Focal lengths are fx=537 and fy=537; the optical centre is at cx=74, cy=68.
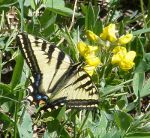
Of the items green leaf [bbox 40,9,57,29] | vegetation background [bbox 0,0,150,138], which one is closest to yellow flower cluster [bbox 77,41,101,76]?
vegetation background [bbox 0,0,150,138]

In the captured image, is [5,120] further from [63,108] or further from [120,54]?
[120,54]

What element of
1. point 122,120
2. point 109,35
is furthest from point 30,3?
point 122,120

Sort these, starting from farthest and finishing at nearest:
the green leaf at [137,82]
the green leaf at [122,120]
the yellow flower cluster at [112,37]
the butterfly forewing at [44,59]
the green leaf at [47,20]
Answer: the green leaf at [47,20] → the green leaf at [137,82] → the yellow flower cluster at [112,37] → the butterfly forewing at [44,59] → the green leaf at [122,120]

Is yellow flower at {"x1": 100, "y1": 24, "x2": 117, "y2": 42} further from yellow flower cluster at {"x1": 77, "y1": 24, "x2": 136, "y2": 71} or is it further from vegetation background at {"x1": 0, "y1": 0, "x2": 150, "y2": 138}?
vegetation background at {"x1": 0, "y1": 0, "x2": 150, "y2": 138}

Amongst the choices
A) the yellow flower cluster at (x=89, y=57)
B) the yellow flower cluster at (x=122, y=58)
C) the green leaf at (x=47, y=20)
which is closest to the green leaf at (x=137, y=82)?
the yellow flower cluster at (x=122, y=58)

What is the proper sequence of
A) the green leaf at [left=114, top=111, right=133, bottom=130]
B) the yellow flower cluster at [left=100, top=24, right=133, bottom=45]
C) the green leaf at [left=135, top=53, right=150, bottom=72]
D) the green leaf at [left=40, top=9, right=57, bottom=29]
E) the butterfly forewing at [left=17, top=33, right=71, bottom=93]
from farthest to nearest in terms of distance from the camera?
the green leaf at [left=40, top=9, right=57, bottom=29], the green leaf at [left=135, top=53, right=150, bottom=72], the yellow flower cluster at [left=100, top=24, right=133, bottom=45], the butterfly forewing at [left=17, top=33, right=71, bottom=93], the green leaf at [left=114, top=111, right=133, bottom=130]

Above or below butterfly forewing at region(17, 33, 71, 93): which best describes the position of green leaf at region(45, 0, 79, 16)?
above

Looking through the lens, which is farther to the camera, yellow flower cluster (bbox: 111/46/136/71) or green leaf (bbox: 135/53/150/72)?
green leaf (bbox: 135/53/150/72)

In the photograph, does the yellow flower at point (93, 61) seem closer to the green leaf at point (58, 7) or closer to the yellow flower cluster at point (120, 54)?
the yellow flower cluster at point (120, 54)
